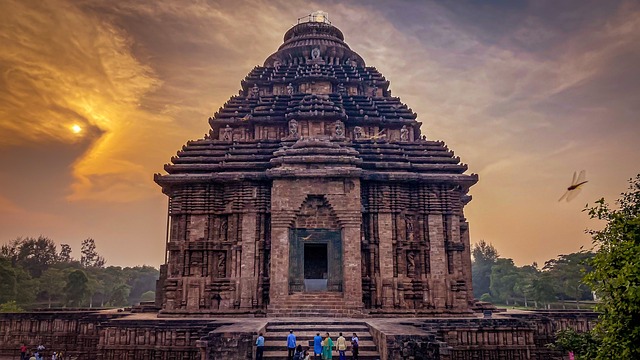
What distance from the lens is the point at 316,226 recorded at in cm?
1888

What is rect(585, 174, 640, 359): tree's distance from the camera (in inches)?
280

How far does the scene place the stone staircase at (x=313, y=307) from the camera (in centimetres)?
1723

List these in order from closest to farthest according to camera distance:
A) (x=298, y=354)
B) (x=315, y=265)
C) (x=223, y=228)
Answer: (x=298, y=354) < (x=223, y=228) < (x=315, y=265)

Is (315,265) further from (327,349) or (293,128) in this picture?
(327,349)

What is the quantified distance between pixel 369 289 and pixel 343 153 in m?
5.75

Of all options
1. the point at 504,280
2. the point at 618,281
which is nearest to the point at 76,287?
the point at 618,281

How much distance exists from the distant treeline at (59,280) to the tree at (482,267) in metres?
53.8

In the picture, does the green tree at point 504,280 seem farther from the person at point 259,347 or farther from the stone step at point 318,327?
the person at point 259,347

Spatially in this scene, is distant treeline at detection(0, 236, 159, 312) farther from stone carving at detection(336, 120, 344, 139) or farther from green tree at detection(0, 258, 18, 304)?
stone carving at detection(336, 120, 344, 139)

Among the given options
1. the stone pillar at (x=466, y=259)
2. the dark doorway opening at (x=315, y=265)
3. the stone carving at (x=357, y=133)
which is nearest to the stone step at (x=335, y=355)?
the stone pillar at (x=466, y=259)

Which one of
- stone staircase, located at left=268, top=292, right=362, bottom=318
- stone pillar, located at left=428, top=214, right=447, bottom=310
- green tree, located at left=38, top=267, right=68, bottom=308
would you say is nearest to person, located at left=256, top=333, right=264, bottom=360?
stone staircase, located at left=268, top=292, right=362, bottom=318

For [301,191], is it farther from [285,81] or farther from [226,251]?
[285,81]

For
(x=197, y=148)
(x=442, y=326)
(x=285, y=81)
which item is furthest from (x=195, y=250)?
(x=285, y=81)

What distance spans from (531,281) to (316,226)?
145ft
